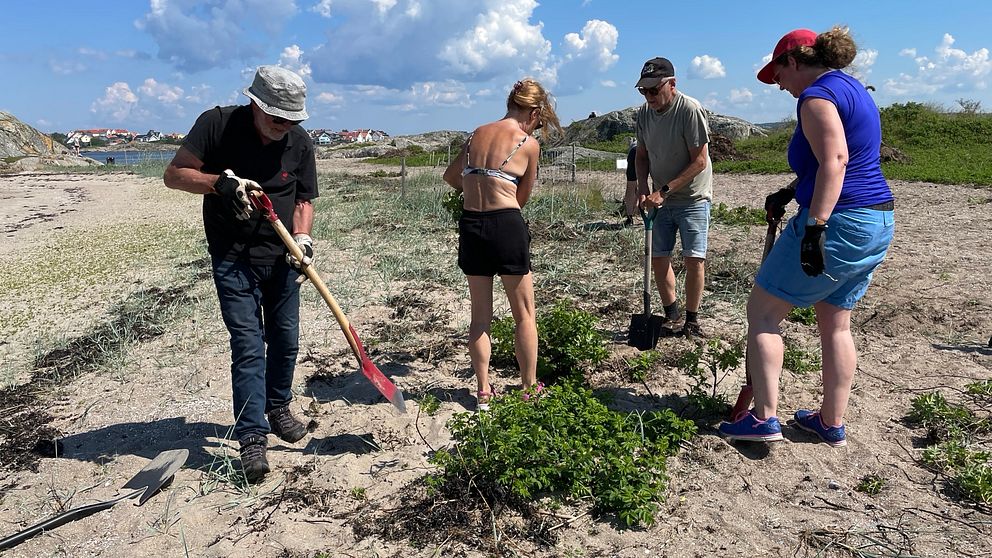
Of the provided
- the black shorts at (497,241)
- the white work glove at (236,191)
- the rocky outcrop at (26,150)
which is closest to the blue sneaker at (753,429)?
the black shorts at (497,241)

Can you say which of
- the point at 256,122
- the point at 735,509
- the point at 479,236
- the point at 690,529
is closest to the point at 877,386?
the point at 735,509

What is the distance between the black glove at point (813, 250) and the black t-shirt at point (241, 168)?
7.48 ft

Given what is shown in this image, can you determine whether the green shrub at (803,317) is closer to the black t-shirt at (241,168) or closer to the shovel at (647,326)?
the shovel at (647,326)

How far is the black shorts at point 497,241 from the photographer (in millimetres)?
3145

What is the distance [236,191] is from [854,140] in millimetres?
2526

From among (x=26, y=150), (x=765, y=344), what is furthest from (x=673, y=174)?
(x=26, y=150)

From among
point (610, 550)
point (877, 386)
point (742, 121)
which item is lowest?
point (610, 550)

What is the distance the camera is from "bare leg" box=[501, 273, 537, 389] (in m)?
3.25

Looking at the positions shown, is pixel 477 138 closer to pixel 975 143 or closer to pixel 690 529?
pixel 690 529

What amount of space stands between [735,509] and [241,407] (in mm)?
2224

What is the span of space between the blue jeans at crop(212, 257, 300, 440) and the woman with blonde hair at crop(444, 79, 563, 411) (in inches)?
35.3

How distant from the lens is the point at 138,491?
286 centimetres

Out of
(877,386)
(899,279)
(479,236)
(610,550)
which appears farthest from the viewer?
(899,279)

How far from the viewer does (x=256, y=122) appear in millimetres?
2910
